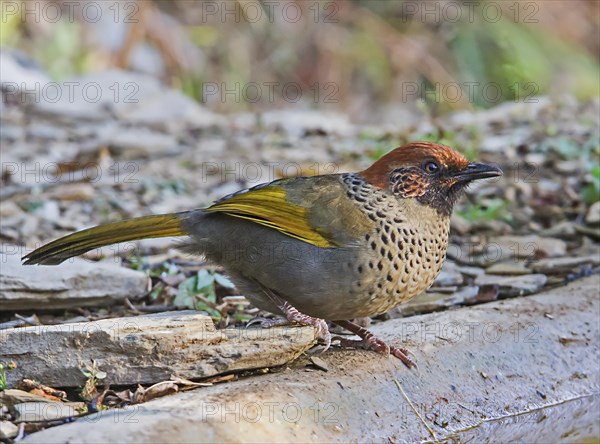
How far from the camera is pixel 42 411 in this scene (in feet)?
10.7

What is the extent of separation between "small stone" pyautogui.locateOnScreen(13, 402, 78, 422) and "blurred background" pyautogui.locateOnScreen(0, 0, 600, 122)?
8044 millimetres

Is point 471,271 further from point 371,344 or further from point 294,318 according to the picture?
point 294,318

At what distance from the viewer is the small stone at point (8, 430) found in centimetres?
311

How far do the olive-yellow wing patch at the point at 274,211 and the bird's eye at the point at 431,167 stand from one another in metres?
0.55

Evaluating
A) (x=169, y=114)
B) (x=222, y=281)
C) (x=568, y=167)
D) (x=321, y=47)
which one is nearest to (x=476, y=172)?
(x=222, y=281)

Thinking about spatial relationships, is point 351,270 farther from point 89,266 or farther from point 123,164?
point 123,164

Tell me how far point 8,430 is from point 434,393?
5.43 ft

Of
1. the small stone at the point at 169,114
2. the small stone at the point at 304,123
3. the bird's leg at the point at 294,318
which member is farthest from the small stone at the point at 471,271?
the small stone at the point at 169,114

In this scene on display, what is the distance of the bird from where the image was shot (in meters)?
3.92

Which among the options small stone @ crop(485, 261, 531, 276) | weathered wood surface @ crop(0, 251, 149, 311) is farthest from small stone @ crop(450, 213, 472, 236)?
weathered wood surface @ crop(0, 251, 149, 311)

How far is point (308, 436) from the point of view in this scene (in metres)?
3.29

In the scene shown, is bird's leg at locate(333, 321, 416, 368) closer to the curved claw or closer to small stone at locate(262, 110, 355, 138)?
the curved claw

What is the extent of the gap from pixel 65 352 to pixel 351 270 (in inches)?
45.4

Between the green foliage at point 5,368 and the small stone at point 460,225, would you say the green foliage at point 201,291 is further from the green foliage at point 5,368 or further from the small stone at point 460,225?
the small stone at point 460,225
